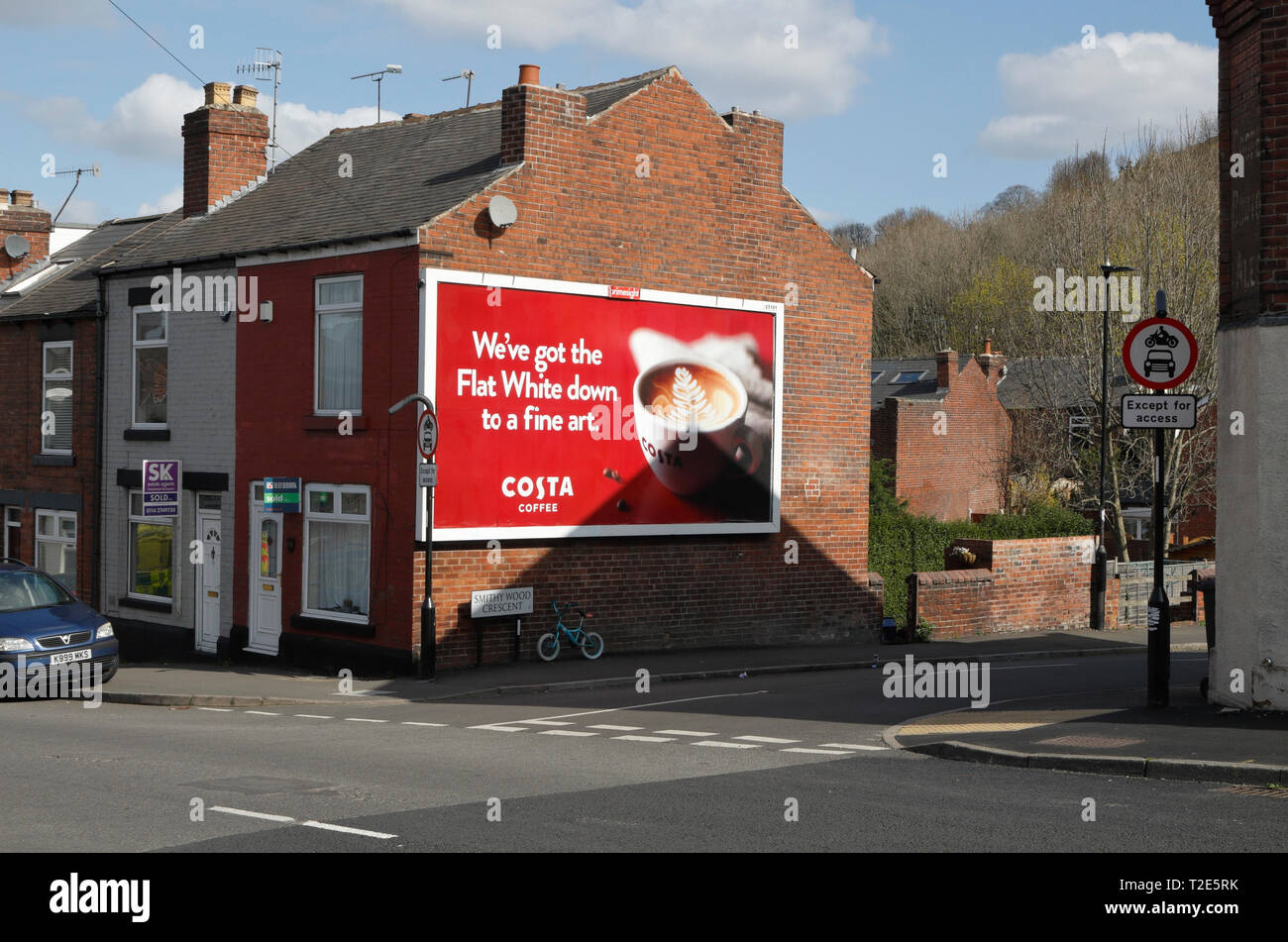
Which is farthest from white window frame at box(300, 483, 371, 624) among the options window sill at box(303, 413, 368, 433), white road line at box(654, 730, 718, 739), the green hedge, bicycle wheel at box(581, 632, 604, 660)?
the green hedge

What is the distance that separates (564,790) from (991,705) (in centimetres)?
660

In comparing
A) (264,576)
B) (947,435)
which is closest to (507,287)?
(264,576)

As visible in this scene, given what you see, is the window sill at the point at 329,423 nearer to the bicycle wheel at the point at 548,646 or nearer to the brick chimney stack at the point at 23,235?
the bicycle wheel at the point at 548,646

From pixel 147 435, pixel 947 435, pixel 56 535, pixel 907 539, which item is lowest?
pixel 907 539

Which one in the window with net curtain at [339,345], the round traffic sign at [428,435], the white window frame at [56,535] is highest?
the window with net curtain at [339,345]

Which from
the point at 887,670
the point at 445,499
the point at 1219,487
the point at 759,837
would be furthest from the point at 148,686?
the point at 1219,487

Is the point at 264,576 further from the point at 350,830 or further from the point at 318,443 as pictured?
the point at 350,830

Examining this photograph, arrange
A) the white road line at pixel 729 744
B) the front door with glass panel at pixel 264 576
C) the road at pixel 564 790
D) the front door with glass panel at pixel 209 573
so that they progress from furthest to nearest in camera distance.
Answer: the front door with glass panel at pixel 209 573
the front door with glass panel at pixel 264 576
the white road line at pixel 729 744
the road at pixel 564 790

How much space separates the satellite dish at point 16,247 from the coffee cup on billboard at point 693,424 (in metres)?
17.5

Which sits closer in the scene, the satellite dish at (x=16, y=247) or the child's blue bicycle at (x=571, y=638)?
the child's blue bicycle at (x=571, y=638)

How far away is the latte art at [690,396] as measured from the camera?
21875mm

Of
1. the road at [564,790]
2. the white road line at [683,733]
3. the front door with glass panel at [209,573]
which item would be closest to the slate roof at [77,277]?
the front door with glass panel at [209,573]

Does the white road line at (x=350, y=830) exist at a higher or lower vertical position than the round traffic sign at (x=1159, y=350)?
lower

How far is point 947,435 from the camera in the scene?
48719mm
